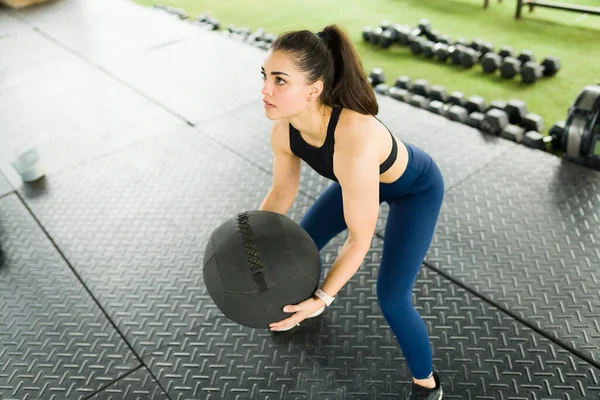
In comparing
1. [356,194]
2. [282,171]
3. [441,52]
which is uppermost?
[356,194]

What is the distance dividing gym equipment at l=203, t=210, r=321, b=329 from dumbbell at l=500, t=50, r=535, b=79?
3.51 m

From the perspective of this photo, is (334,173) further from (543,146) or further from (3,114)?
(3,114)

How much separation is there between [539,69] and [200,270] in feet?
11.0

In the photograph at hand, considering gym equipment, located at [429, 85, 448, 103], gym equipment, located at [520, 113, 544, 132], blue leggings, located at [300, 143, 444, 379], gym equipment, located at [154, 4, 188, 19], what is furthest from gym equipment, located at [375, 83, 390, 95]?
gym equipment, located at [154, 4, 188, 19]

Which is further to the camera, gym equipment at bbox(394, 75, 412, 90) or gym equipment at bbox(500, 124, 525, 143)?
gym equipment at bbox(394, 75, 412, 90)

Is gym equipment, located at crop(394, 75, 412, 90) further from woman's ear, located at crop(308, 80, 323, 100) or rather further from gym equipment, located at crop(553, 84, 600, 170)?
woman's ear, located at crop(308, 80, 323, 100)

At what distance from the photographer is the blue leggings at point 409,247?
6.21 ft

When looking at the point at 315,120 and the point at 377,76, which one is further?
the point at 377,76

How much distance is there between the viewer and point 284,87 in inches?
64.2

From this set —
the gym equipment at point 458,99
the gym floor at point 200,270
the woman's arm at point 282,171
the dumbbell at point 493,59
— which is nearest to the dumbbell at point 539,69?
the dumbbell at point 493,59

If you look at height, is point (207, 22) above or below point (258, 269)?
below

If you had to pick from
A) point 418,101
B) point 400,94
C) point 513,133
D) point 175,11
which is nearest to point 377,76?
point 400,94

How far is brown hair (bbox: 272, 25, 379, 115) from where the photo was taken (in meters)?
1.62

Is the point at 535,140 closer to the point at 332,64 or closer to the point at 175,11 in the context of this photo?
the point at 332,64
